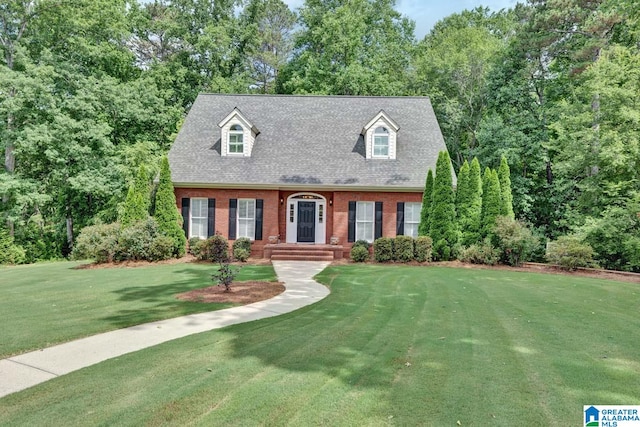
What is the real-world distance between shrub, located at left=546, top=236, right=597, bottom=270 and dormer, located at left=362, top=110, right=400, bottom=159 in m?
7.99

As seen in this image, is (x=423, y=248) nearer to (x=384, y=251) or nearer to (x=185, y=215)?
(x=384, y=251)

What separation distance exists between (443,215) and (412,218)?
7.16 ft

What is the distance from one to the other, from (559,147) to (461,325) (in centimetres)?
1633

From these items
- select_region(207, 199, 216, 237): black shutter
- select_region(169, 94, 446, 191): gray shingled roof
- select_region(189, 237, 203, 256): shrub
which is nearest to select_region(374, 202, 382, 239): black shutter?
select_region(169, 94, 446, 191): gray shingled roof

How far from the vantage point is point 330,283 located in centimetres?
1087

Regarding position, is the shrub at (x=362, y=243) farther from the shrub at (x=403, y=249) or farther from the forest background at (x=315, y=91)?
the forest background at (x=315, y=91)

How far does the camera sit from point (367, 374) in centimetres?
436

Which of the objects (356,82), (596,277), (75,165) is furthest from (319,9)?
(596,277)

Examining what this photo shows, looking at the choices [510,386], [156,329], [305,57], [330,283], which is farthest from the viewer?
[305,57]

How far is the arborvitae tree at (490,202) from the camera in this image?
1597cm

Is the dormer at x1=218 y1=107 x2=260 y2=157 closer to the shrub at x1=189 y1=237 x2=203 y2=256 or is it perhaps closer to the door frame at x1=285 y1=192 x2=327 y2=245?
the door frame at x1=285 y1=192 x2=327 y2=245

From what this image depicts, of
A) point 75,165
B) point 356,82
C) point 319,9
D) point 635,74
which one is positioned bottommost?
point 75,165

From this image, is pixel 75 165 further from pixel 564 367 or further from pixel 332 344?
pixel 564 367

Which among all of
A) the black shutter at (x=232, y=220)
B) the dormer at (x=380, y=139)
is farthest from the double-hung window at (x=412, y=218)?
the black shutter at (x=232, y=220)
